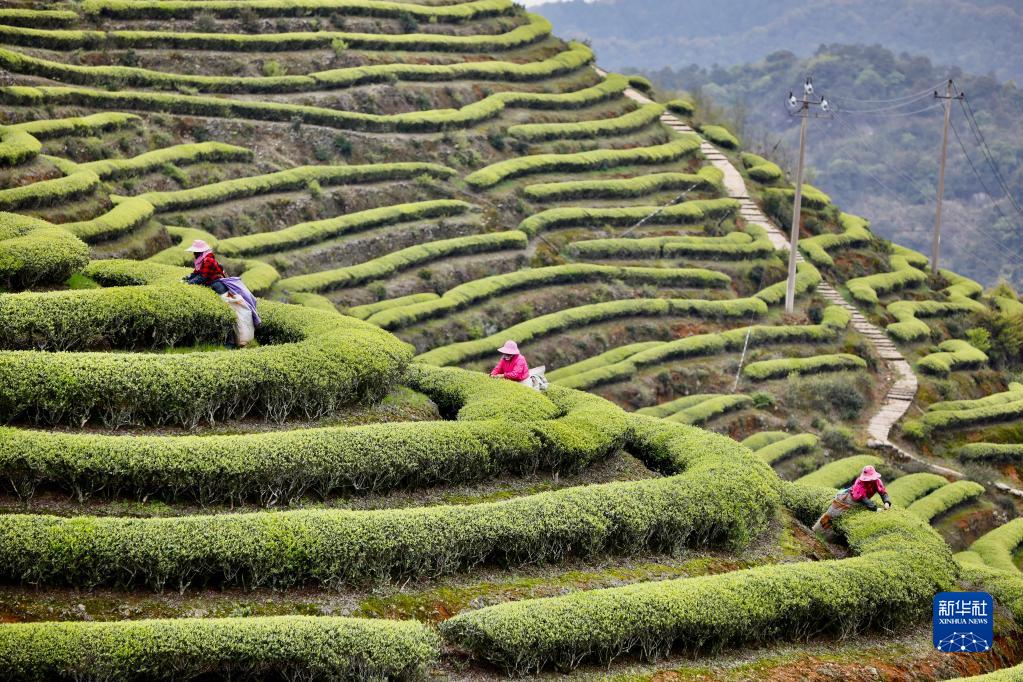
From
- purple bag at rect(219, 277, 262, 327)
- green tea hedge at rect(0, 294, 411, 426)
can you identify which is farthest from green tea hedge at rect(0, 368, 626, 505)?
purple bag at rect(219, 277, 262, 327)

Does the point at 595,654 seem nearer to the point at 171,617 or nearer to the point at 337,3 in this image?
the point at 171,617

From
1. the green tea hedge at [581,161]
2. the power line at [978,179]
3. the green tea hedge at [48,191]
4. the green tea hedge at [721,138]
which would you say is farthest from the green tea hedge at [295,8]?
the power line at [978,179]

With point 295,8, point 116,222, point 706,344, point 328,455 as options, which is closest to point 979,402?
point 706,344

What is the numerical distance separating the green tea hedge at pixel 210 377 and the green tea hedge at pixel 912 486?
16.6 m

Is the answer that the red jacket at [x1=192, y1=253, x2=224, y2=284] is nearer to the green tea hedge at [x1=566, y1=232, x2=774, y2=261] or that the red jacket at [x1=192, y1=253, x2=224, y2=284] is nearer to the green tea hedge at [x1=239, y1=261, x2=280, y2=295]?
the green tea hedge at [x1=239, y1=261, x2=280, y2=295]

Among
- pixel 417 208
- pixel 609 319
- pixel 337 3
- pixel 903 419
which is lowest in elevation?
pixel 903 419

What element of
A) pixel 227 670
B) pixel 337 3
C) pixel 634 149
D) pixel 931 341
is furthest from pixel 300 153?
pixel 227 670

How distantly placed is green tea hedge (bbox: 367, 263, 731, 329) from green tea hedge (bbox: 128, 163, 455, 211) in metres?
5.37

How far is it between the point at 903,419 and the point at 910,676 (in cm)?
2440

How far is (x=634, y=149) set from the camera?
52.2m

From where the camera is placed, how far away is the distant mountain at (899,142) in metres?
110

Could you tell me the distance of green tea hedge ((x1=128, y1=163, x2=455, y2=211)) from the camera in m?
36.9

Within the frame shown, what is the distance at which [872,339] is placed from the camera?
48.0m

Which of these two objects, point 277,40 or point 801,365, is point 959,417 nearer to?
point 801,365
